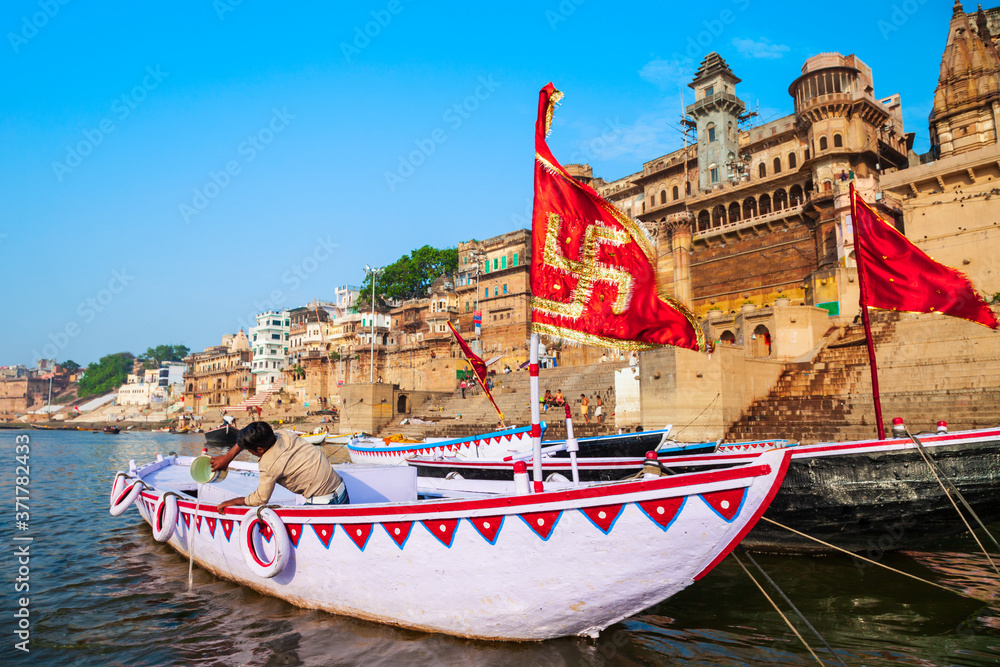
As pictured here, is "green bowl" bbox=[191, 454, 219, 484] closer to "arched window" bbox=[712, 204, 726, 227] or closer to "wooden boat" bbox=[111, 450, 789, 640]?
"wooden boat" bbox=[111, 450, 789, 640]

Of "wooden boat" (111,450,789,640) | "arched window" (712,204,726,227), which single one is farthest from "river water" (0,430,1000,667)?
"arched window" (712,204,726,227)

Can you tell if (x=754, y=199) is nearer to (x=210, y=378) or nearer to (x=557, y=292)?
(x=557, y=292)

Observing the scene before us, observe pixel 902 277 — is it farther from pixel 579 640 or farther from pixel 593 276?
pixel 579 640

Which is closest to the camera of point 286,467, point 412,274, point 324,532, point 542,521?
point 542,521

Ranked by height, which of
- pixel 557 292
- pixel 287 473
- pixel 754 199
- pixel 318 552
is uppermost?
pixel 754 199

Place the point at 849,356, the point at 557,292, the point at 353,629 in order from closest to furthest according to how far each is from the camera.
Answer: the point at 557,292, the point at 353,629, the point at 849,356

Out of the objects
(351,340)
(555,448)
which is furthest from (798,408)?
(351,340)

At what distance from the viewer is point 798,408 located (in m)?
20.7

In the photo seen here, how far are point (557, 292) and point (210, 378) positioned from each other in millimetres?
102659

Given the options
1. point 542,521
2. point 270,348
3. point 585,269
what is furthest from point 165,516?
point 270,348

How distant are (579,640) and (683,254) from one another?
3908 centimetres

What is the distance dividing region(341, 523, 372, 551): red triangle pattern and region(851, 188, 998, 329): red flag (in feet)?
27.4

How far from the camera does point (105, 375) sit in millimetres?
138875

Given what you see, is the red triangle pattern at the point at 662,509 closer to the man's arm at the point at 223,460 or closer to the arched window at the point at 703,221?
the man's arm at the point at 223,460
